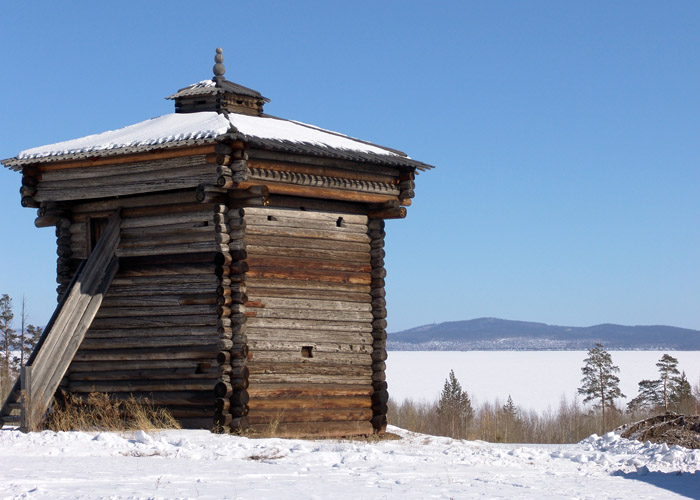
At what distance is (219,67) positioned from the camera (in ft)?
70.2

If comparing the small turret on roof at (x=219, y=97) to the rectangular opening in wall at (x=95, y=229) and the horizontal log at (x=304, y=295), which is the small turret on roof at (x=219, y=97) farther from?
the horizontal log at (x=304, y=295)

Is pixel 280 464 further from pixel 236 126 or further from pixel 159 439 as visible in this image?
pixel 236 126

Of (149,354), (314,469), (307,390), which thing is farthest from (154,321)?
(314,469)

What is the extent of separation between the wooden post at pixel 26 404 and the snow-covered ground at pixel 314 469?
63 centimetres

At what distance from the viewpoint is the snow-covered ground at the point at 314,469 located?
11.7 meters

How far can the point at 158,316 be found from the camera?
61.4 feet

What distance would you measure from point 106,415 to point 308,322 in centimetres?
412

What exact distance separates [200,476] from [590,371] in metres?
33.4

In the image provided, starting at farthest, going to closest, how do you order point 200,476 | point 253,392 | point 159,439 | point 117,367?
point 117,367
point 253,392
point 159,439
point 200,476

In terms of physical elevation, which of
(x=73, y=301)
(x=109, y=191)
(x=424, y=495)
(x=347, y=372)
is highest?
(x=109, y=191)

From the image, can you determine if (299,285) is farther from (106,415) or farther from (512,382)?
(512,382)

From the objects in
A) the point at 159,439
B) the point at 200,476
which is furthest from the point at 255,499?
the point at 159,439

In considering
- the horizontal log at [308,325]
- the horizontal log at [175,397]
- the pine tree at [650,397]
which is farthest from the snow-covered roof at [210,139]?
the pine tree at [650,397]

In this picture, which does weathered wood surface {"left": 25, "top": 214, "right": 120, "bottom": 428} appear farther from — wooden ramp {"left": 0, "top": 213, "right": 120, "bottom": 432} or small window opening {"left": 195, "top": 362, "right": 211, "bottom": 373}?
small window opening {"left": 195, "top": 362, "right": 211, "bottom": 373}
